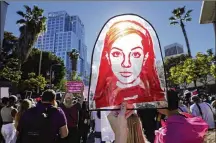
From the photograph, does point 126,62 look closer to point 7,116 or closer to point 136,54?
point 136,54

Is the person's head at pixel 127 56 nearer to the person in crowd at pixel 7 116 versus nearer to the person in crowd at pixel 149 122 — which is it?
the person in crowd at pixel 7 116

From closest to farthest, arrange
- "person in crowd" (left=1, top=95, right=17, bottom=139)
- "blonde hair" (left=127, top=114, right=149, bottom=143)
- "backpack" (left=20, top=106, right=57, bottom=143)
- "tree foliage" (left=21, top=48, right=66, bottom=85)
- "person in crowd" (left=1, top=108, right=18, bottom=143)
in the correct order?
"blonde hair" (left=127, top=114, right=149, bottom=143)
"backpack" (left=20, top=106, right=57, bottom=143)
"person in crowd" (left=1, top=108, right=18, bottom=143)
"person in crowd" (left=1, top=95, right=17, bottom=139)
"tree foliage" (left=21, top=48, right=66, bottom=85)

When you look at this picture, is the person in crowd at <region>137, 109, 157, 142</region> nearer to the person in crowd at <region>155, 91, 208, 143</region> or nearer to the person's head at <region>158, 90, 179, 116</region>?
the person's head at <region>158, 90, 179, 116</region>

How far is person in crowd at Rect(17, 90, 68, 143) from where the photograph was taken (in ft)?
13.4

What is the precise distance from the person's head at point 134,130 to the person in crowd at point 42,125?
1.77 m

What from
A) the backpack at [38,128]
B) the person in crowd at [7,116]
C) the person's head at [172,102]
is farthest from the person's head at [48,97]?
the person in crowd at [7,116]

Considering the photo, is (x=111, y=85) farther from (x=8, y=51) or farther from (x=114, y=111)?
(x=8, y=51)

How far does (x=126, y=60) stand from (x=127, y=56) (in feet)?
0.11

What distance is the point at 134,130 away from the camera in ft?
8.89

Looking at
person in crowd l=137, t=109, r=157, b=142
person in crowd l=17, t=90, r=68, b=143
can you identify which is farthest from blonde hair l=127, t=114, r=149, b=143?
person in crowd l=137, t=109, r=157, b=142

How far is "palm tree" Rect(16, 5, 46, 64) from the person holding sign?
104ft

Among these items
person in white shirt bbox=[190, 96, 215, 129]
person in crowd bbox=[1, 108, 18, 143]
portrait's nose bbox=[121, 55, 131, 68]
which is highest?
portrait's nose bbox=[121, 55, 131, 68]

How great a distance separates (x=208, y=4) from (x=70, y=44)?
186m

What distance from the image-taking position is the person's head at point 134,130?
105 inches
